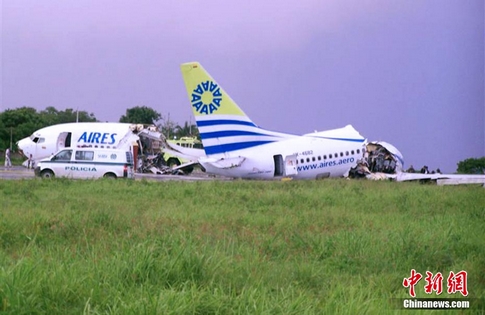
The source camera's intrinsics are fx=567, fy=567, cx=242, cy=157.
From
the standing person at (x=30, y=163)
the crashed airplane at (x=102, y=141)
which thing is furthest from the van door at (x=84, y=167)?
the standing person at (x=30, y=163)

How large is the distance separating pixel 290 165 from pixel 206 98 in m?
4.59

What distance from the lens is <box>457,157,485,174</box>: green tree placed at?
32.7 meters

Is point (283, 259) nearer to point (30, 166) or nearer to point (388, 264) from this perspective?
point (388, 264)

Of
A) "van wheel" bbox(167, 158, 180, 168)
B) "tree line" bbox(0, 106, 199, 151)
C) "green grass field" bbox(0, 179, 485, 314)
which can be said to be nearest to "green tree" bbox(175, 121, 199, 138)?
"tree line" bbox(0, 106, 199, 151)

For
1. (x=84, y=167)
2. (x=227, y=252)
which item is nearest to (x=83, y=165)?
(x=84, y=167)

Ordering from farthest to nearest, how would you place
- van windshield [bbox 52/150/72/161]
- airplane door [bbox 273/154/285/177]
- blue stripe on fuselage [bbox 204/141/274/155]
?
1. airplane door [bbox 273/154/285/177]
2. blue stripe on fuselage [bbox 204/141/274/155]
3. van windshield [bbox 52/150/72/161]

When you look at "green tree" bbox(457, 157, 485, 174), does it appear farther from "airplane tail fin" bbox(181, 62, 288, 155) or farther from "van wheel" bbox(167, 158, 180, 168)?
"van wheel" bbox(167, 158, 180, 168)

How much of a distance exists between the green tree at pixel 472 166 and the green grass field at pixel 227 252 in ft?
66.1

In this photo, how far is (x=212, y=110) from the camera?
23.0 meters

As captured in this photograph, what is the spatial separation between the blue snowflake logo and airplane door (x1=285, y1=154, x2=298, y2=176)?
12.4 ft

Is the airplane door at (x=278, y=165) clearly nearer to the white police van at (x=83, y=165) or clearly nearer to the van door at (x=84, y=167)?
the white police van at (x=83, y=165)

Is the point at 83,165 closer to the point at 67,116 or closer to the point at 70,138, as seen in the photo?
the point at 70,138

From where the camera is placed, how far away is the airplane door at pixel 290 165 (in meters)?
24.0

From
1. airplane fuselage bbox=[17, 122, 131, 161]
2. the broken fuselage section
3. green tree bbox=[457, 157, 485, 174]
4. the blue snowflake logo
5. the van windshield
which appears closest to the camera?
the van windshield
